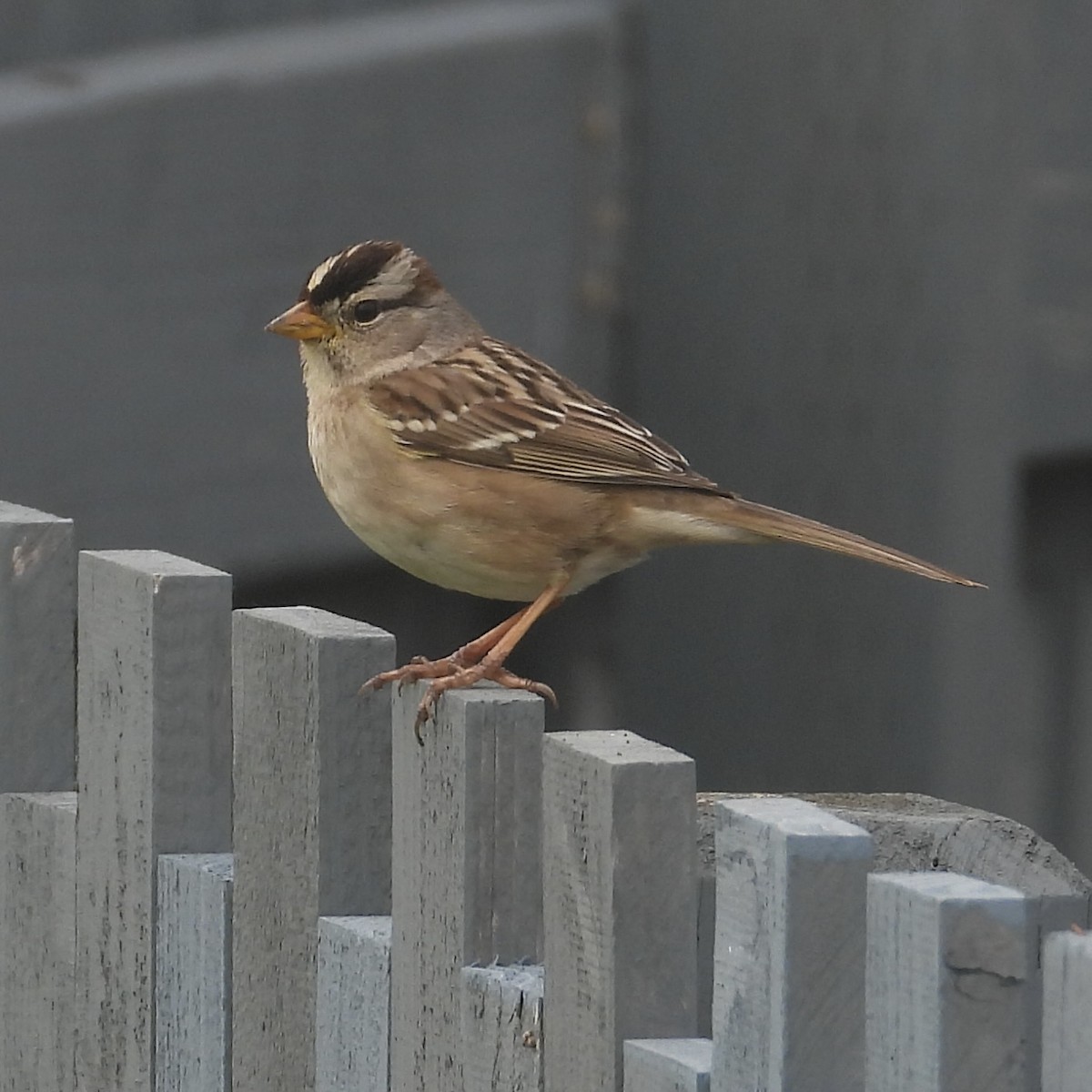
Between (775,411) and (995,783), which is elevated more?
(775,411)

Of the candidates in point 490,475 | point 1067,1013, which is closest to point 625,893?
point 1067,1013

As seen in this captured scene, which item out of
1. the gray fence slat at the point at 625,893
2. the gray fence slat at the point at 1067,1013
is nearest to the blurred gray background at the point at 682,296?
the gray fence slat at the point at 625,893

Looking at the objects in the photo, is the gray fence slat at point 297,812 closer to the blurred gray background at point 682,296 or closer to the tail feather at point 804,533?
the tail feather at point 804,533

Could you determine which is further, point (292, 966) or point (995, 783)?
point (995, 783)

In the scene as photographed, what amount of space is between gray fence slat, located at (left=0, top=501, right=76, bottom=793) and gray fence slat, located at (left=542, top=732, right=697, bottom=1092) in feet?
3.92

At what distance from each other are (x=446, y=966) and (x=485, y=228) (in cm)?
413

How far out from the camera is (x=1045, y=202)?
6.09m

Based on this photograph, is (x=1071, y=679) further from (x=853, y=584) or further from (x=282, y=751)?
(x=282, y=751)

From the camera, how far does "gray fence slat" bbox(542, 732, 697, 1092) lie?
6.92 feet

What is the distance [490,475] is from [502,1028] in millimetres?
2061

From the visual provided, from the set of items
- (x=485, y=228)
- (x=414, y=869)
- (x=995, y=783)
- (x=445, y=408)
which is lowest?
(x=995, y=783)

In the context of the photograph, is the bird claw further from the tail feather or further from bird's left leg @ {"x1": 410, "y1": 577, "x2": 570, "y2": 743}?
the tail feather

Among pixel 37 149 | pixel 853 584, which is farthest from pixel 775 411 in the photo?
pixel 37 149

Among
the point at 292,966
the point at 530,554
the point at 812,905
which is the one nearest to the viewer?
the point at 812,905
